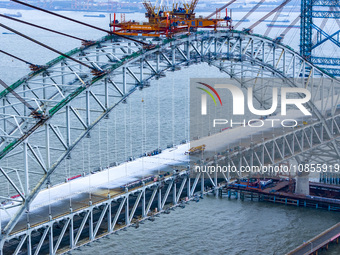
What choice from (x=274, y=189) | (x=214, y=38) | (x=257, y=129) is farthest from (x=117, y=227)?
(x=274, y=189)

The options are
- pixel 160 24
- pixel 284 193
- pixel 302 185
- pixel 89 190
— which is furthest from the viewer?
pixel 302 185

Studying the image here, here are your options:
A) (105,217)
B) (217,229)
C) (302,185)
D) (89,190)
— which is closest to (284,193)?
(302,185)

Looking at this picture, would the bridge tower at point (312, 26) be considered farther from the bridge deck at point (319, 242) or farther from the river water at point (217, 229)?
the bridge deck at point (319, 242)

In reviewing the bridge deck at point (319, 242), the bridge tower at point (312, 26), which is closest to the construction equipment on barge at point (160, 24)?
the bridge deck at point (319, 242)

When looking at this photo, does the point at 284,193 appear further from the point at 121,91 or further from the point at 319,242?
the point at 121,91

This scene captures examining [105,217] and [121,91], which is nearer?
[105,217]

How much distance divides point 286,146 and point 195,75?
2039 inches

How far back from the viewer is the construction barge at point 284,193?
68812 mm

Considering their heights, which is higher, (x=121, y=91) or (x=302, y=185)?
(x=121, y=91)

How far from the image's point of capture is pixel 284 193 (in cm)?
7000

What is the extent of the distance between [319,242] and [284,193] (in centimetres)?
1409

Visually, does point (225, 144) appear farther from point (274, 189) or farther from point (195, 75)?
point (195, 75)

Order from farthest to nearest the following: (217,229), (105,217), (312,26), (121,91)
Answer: (312,26) < (217,229) < (121,91) < (105,217)

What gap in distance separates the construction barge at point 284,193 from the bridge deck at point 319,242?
332 inches
